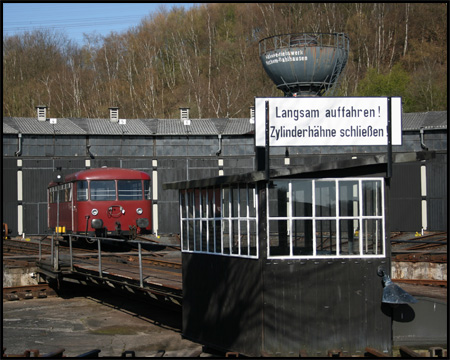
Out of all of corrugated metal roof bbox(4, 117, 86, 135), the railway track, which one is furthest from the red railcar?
corrugated metal roof bbox(4, 117, 86, 135)

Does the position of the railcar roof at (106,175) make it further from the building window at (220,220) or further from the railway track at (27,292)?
the building window at (220,220)

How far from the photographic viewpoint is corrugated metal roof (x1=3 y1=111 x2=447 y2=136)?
35031 millimetres

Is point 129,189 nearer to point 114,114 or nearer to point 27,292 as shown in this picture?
point 27,292

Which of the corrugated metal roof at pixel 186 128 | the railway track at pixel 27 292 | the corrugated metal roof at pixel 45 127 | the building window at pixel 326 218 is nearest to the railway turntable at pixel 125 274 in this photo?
the railway track at pixel 27 292

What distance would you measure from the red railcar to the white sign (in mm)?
15705

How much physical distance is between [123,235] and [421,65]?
41.9 m

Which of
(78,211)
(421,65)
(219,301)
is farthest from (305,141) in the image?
(421,65)

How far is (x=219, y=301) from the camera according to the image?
38.4ft

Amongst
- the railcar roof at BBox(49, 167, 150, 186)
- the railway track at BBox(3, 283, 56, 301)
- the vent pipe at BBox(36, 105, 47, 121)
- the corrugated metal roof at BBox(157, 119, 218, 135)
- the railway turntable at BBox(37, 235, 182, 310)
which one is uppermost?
the vent pipe at BBox(36, 105, 47, 121)

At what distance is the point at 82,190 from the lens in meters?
26.0

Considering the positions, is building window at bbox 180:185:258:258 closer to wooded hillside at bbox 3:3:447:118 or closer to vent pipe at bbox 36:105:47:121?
vent pipe at bbox 36:105:47:121

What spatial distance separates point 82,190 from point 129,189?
1888mm

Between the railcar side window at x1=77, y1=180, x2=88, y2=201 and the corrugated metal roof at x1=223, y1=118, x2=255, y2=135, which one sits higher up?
the corrugated metal roof at x1=223, y1=118, x2=255, y2=135

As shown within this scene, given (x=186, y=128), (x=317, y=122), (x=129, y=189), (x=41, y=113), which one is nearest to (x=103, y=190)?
(x=129, y=189)
